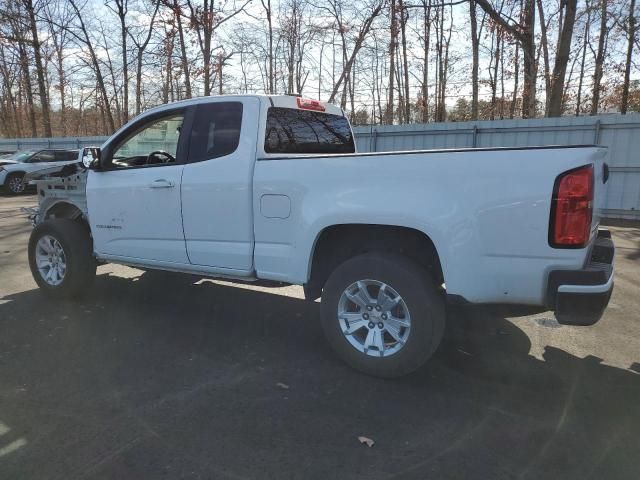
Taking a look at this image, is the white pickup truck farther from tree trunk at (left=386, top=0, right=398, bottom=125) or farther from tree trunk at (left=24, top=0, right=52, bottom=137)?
tree trunk at (left=24, top=0, right=52, bottom=137)

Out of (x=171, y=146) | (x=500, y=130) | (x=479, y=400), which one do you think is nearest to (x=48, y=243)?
(x=171, y=146)

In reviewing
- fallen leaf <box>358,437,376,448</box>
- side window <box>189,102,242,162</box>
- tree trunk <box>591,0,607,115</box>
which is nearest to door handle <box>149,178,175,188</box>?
side window <box>189,102,242,162</box>

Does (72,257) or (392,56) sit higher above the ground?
(392,56)

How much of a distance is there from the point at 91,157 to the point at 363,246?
9.76 feet

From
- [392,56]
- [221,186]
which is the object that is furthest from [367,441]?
[392,56]

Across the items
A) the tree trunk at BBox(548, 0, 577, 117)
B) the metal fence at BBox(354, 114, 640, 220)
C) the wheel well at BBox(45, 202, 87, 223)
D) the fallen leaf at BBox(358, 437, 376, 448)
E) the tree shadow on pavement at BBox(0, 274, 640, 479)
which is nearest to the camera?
the tree shadow on pavement at BBox(0, 274, 640, 479)

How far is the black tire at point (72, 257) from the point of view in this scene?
16.6 ft

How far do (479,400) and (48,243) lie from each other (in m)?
4.67

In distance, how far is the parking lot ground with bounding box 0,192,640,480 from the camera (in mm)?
2477

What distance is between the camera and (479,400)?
3119 millimetres

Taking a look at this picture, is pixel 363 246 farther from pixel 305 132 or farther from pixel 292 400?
pixel 305 132

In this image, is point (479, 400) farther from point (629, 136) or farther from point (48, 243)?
point (629, 136)

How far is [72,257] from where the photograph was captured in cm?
506

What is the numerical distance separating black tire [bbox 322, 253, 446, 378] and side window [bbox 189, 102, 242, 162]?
147 centimetres
